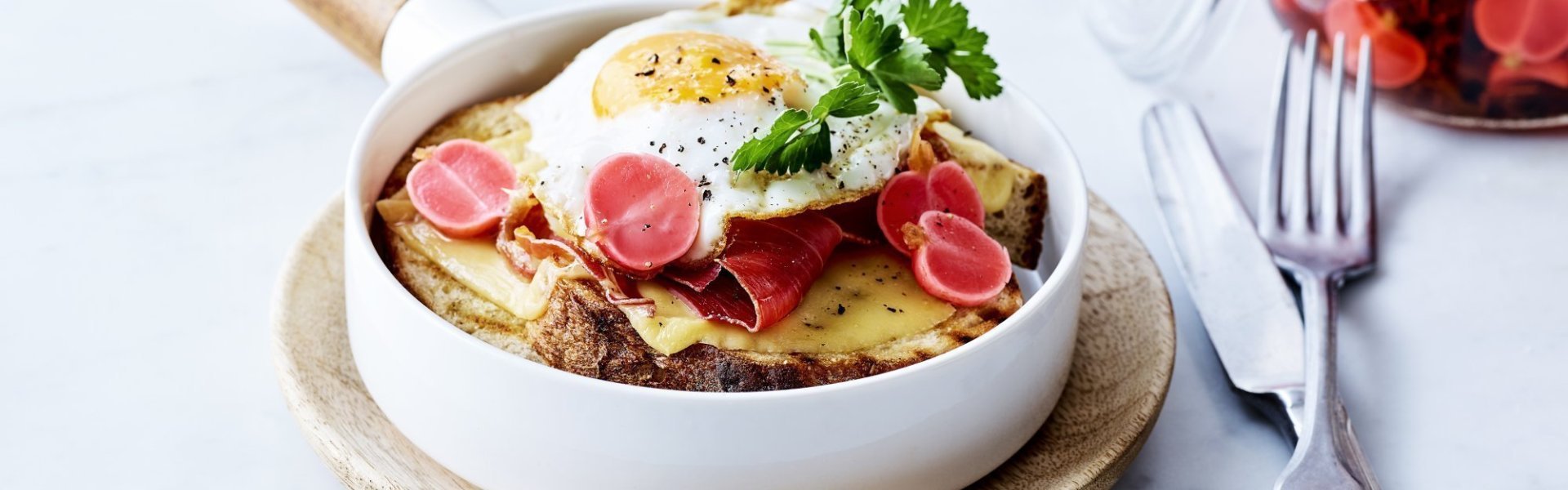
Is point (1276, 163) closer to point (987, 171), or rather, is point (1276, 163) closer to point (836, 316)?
point (987, 171)

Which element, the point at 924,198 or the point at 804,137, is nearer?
the point at 804,137

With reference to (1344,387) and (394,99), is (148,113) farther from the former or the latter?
(1344,387)

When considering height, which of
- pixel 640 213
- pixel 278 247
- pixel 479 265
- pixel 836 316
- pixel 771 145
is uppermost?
pixel 771 145

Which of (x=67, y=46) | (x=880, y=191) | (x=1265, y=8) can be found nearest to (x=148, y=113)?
(x=67, y=46)

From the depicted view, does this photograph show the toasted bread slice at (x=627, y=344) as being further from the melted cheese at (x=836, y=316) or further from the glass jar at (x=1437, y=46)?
the glass jar at (x=1437, y=46)

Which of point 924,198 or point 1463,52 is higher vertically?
point 924,198

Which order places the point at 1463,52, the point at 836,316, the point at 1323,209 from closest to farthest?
1. the point at 836,316
2. the point at 1323,209
3. the point at 1463,52

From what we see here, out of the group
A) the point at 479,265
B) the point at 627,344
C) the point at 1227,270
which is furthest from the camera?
the point at 1227,270

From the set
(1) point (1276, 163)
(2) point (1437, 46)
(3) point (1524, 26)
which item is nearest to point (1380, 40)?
(2) point (1437, 46)
